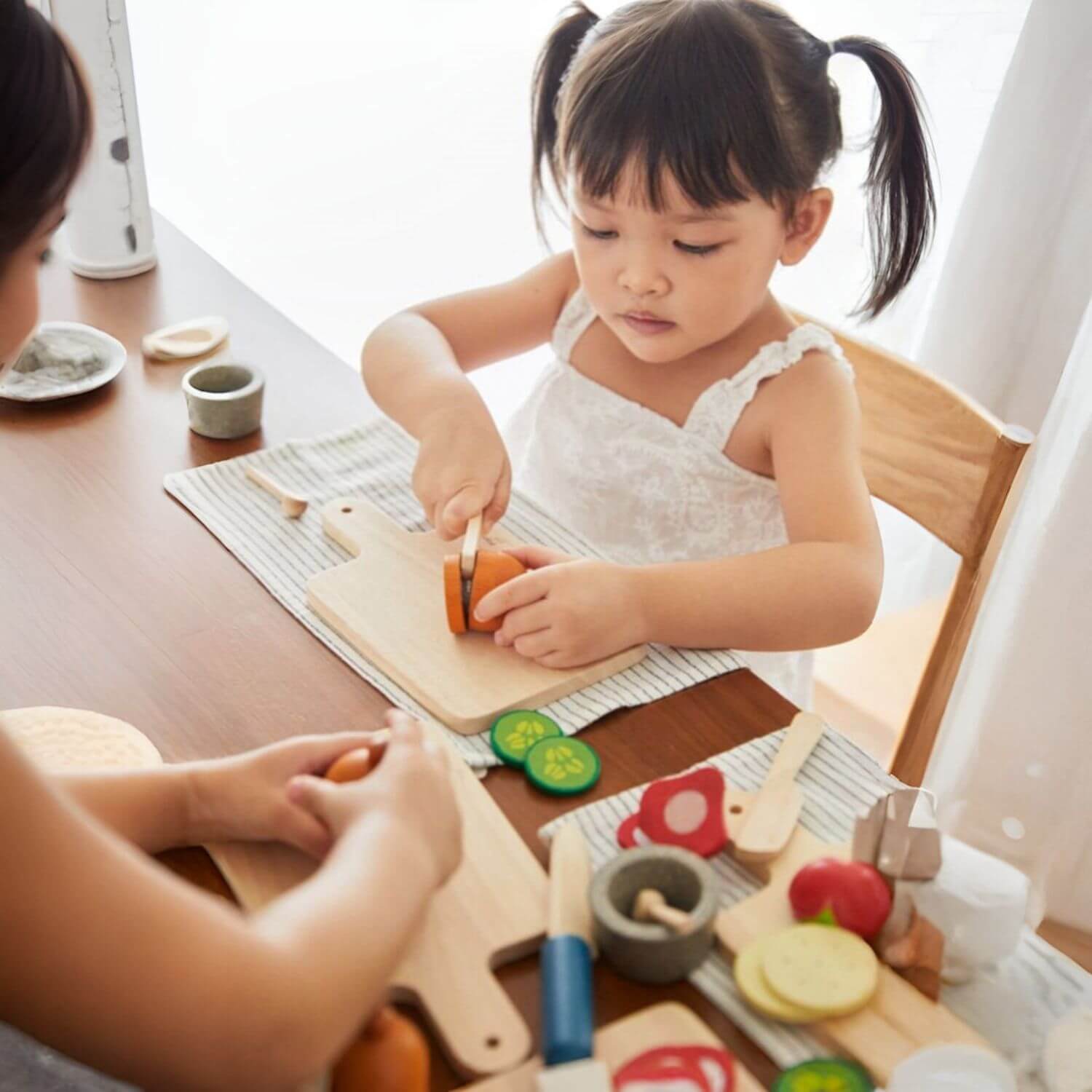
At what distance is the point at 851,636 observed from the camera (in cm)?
91

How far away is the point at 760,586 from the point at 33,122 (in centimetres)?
56

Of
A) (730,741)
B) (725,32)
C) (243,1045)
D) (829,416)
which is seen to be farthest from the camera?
(829,416)

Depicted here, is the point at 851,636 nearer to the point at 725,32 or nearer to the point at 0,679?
the point at 725,32

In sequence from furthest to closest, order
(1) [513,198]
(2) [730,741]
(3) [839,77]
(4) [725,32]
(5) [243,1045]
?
(1) [513,198]
(3) [839,77]
(4) [725,32]
(2) [730,741]
(5) [243,1045]

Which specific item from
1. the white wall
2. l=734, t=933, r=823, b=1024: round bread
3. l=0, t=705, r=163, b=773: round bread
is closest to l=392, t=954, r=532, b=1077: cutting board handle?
l=734, t=933, r=823, b=1024: round bread

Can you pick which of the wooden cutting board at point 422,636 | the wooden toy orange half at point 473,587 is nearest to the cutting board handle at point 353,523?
the wooden cutting board at point 422,636

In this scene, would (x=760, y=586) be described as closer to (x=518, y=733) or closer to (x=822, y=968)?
(x=518, y=733)

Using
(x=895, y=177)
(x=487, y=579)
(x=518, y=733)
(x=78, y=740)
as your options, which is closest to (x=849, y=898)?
(x=518, y=733)

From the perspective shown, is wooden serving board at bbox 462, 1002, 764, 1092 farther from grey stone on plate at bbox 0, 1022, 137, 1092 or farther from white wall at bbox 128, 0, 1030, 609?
white wall at bbox 128, 0, 1030, 609

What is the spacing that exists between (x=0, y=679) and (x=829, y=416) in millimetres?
672

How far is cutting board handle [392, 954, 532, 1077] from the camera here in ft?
1.76

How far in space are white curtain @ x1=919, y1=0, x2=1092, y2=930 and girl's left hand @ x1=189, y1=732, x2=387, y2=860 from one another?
1.02 meters

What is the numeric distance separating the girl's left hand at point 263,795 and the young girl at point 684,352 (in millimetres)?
189

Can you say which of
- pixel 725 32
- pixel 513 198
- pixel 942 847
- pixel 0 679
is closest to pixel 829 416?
pixel 725 32
